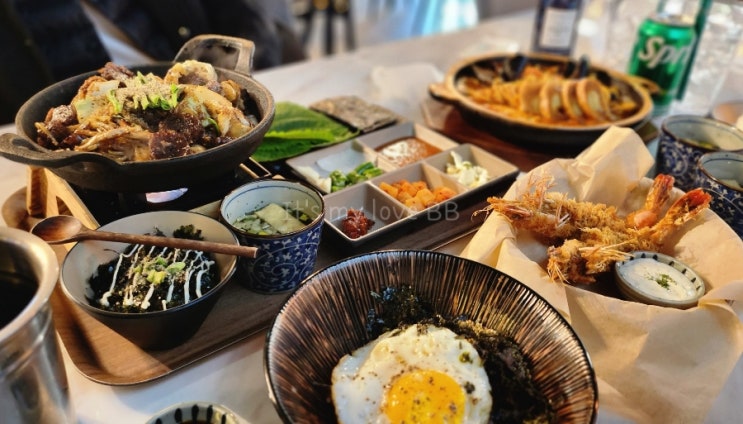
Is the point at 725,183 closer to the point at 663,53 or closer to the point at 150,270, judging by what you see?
the point at 663,53

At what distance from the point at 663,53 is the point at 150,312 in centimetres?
263

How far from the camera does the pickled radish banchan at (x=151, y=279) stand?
1.24m

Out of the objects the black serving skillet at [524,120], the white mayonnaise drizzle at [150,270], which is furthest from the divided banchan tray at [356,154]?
the white mayonnaise drizzle at [150,270]

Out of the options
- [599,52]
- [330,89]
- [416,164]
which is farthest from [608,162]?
[599,52]

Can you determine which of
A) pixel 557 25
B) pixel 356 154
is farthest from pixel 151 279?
pixel 557 25

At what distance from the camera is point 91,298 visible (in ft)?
4.18

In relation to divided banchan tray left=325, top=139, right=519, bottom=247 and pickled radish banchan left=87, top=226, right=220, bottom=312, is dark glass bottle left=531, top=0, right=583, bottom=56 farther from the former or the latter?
pickled radish banchan left=87, top=226, right=220, bottom=312

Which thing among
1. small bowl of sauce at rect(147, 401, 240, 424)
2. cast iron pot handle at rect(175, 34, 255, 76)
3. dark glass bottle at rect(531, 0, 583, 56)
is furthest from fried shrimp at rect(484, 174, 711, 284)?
dark glass bottle at rect(531, 0, 583, 56)

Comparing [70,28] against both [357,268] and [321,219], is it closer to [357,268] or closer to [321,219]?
[321,219]

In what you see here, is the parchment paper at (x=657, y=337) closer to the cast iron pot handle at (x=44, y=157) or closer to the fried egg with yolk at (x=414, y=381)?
the fried egg with yolk at (x=414, y=381)

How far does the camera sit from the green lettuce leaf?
6.81 feet

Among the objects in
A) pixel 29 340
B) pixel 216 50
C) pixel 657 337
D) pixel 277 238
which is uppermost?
pixel 216 50

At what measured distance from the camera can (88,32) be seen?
2945 mm

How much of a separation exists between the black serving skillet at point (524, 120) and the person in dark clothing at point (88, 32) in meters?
1.64
